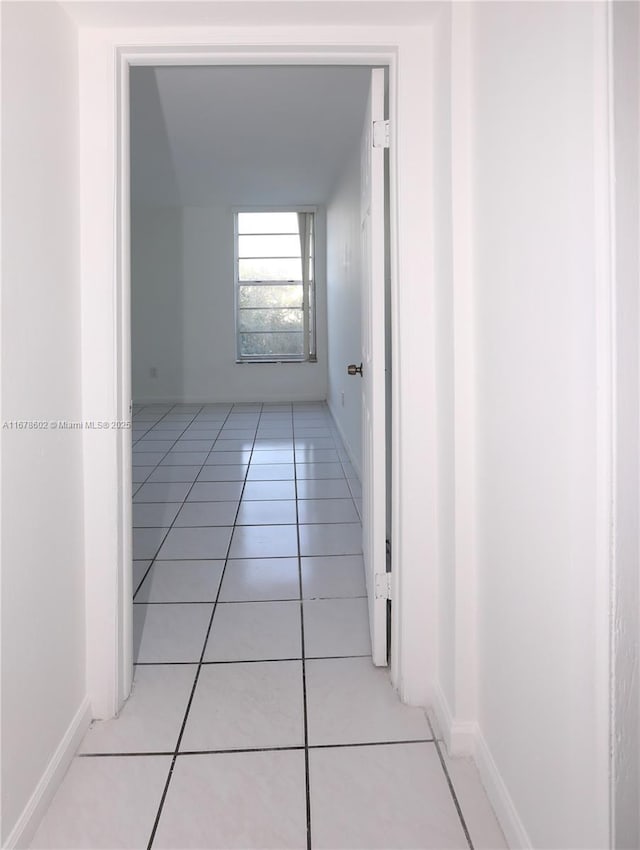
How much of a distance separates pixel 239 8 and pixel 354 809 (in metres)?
1.92

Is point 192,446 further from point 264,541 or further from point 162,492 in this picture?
point 264,541

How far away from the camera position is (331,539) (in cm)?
326

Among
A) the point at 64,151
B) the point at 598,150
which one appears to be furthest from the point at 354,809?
the point at 64,151

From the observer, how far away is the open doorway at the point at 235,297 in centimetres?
398

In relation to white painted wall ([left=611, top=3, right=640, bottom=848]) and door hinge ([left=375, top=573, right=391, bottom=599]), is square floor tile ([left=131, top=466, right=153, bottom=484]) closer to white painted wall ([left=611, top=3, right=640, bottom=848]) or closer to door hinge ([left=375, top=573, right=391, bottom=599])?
door hinge ([left=375, top=573, right=391, bottom=599])

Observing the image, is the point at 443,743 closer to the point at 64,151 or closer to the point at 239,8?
the point at 64,151

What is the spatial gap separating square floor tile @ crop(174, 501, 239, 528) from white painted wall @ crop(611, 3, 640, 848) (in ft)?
9.05

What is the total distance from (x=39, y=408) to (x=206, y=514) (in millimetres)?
2312

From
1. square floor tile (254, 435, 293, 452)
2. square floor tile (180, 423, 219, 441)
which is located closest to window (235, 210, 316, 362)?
square floor tile (180, 423, 219, 441)

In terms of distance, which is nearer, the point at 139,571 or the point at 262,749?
the point at 262,749

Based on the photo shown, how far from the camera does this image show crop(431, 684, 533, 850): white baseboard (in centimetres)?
135

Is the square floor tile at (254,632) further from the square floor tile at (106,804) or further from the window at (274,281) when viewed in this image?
the window at (274,281)

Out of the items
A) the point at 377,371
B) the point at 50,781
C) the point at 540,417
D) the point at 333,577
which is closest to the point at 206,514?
the point at 333,577

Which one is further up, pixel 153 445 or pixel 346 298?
pixel 346 298
